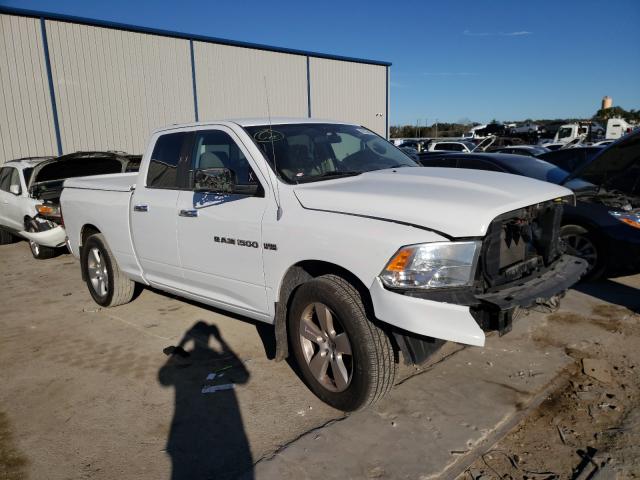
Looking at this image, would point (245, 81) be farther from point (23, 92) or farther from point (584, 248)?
point (584, 248)

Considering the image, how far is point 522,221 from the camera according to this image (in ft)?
10.4

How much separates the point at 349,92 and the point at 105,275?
60.0ft

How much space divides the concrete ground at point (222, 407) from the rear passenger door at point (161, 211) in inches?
27.6

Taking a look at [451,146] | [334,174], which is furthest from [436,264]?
[451,146]

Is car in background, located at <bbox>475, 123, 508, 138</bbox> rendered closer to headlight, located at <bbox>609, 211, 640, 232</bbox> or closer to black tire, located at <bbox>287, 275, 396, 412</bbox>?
headlight, located at <bbox>609, 211, 640, 232</bbox>

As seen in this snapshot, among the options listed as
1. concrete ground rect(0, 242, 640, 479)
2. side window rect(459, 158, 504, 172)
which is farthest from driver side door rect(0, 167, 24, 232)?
side window rect(459, 158, 504, 172)

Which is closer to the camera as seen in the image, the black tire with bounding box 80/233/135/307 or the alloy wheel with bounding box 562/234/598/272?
the black tire with bounding box 80/233/135/307

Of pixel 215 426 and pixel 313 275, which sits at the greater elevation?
pixel 313 275

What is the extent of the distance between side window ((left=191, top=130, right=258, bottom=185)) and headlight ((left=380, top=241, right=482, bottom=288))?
1.41 m

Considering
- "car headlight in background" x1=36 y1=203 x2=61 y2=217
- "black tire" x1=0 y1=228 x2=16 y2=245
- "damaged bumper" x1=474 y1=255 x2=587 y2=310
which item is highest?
"damaged bumper" x1=474 y1=255 x2=587 y2=310

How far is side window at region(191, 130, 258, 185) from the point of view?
3777mm

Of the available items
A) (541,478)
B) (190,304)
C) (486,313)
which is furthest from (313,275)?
(190,304)

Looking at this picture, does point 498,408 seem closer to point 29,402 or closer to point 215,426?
point 215,426

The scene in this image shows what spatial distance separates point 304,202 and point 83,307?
394 centimetres
